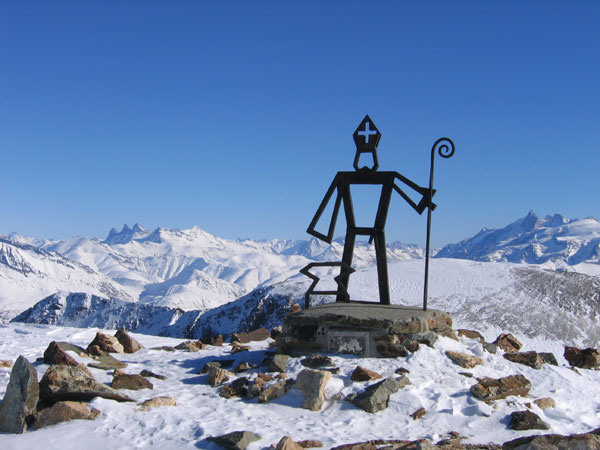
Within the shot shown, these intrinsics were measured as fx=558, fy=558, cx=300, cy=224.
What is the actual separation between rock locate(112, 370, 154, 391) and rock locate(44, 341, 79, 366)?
64.3 inches

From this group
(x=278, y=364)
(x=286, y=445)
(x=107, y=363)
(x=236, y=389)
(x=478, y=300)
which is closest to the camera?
(x=286, y=445)

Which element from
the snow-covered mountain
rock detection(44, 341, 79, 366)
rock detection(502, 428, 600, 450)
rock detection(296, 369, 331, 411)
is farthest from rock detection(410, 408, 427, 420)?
the snow-covered mountain

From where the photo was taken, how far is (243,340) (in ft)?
60.7

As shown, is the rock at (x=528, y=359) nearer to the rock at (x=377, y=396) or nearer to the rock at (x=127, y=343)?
the rock at (x=377, y=396)

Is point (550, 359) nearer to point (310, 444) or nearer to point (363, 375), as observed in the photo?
point (363, 375)

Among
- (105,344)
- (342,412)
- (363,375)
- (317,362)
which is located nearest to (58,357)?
(105,344)

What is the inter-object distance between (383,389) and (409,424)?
93cm

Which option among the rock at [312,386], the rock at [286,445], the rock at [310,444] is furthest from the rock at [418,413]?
the rock at [286,445]

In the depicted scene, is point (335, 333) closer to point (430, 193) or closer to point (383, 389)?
point (383, 389)

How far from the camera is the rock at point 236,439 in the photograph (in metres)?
8.40

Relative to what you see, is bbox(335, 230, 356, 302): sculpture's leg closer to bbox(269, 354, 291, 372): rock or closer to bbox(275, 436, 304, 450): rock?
bbox(269, 354, 291, 372): rock

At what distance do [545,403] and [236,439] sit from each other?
6.29 m

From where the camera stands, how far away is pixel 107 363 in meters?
13.8

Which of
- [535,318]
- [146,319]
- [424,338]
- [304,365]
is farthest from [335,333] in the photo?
[146,319]
